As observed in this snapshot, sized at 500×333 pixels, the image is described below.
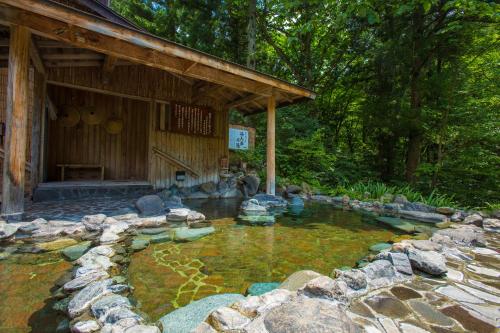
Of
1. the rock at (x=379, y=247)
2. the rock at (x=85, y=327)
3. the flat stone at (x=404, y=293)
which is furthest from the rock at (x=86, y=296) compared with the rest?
the rock at (x=379, y=247)

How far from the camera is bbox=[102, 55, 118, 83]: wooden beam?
5.27 metres

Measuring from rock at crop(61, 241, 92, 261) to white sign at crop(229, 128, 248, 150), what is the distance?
6.21 metres

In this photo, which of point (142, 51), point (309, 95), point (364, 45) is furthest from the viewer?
point (364, 45)

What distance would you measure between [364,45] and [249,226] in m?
10.4

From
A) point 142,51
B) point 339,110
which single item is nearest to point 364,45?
point 339,110

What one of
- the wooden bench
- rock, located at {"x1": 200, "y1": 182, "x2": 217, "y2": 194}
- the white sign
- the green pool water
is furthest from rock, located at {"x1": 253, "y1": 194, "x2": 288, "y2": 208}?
the wooden bench

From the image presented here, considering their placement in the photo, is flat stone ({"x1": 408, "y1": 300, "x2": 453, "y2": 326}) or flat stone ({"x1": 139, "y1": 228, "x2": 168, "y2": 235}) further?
flat stone ({"x1": 139, "y1": 228, "x2": 168, "y2": 235})

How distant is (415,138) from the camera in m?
9.10

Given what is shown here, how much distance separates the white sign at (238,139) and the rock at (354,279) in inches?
279

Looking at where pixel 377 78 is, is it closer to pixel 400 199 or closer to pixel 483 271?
pixel 400 199

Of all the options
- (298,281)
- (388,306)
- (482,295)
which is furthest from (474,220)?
(298,281)

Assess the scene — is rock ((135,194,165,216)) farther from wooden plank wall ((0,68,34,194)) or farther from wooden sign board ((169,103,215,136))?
wooden sign board ((169,103,215,136))

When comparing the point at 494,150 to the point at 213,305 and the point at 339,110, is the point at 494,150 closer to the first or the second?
the point at 339,110

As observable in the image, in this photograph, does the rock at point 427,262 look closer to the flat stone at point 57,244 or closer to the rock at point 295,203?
the rock at point 295,203
